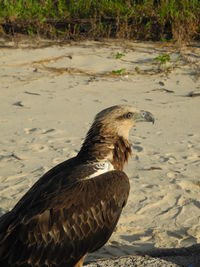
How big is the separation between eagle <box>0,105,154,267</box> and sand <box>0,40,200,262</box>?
899mm

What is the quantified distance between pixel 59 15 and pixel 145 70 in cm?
318

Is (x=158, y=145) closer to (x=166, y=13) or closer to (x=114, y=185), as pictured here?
(x=114, y=185)

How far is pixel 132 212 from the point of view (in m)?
6.92

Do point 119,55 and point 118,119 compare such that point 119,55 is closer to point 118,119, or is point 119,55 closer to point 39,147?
point 39,147

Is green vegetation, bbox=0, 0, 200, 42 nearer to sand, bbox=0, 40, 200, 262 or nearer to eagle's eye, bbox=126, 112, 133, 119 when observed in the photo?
sand, bbox=0, 40, 200, 262

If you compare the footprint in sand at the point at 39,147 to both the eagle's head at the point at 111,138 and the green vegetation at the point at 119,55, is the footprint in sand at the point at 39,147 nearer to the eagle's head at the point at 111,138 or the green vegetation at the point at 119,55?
the eagle's head at the point at 111,138

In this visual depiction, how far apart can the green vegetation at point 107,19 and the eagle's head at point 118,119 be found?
7.44m

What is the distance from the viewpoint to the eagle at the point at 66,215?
5016 mm

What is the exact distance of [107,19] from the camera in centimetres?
1404

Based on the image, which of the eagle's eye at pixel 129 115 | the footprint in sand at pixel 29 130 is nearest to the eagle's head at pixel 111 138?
the eagle's eye at pixel 129 115

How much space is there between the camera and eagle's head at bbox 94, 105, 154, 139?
5926mm

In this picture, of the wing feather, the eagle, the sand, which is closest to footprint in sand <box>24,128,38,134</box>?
the sand

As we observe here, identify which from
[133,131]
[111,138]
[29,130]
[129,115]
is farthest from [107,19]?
[111,138]

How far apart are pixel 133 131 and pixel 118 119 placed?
11.1 feet
